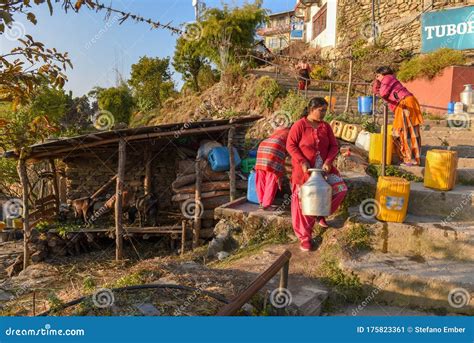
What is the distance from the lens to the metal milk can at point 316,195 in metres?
4.08

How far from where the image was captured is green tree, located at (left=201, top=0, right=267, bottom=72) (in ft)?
49.3

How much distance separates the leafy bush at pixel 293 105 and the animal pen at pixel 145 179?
1.67m

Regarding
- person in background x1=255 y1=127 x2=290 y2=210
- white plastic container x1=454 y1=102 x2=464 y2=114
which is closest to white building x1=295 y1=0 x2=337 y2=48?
white plastic container x1=454 y1=102 x2=464 y2=114

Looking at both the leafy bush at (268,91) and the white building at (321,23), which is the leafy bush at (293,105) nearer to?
the leafy bush at (268,91)

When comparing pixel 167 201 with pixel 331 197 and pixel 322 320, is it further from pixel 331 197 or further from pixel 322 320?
pixel 322 320

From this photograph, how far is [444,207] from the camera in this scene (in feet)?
15.5

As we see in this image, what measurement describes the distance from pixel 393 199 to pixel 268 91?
8938 mm

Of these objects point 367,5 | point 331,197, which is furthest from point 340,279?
point 367,5

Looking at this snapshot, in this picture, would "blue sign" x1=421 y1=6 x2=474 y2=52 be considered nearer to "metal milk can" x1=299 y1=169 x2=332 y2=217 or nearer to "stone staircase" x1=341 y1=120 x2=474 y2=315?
"stone staircase" x1=341 y1=120 x2=474 y2=315

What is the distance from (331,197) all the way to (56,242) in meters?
7.72

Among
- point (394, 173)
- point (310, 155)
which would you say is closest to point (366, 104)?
point (394, 173)

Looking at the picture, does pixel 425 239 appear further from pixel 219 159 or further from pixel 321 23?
pixel 321 23

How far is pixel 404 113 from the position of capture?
5.95 m

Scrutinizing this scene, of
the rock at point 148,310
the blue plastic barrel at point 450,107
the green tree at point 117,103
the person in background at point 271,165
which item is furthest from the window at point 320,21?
the rock at point 148,310
